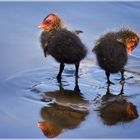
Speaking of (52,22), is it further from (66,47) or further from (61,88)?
(61,88)

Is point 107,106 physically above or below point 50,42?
below

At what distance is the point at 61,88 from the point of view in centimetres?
586

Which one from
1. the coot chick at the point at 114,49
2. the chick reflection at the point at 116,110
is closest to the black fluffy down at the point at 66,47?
the coot chick at the point at 114,49

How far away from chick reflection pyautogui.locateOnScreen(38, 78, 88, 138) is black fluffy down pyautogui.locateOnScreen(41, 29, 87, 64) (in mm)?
464

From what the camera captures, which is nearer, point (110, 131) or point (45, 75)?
point (110, 131)

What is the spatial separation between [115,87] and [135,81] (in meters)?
0.29

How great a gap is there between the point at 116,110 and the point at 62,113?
59 centimetres

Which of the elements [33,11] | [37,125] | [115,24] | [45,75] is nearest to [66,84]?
[45,75]

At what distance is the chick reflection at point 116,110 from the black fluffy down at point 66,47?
65 cm

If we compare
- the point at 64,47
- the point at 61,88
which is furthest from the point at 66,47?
the point at 61,88

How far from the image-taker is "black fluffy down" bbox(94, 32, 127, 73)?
5.96 m

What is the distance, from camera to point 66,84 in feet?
19.6

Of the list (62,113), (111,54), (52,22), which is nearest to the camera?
(62,113)

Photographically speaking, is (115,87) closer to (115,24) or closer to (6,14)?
(115,24)
